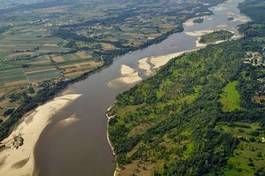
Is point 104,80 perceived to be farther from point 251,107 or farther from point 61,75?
point 251,107

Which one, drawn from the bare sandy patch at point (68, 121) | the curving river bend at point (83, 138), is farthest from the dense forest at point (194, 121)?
the bare sandy patch at point (68, 121)

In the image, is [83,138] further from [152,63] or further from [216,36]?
[216,36]

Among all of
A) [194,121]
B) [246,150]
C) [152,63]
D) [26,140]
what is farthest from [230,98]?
[152,63]

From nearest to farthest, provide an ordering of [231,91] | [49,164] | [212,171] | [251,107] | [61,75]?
[212,171] < [49,164] < [251,107] < [231,91] < [61,75]

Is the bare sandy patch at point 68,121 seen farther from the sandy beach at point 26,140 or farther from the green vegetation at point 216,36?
the green vegetation at point 216,36

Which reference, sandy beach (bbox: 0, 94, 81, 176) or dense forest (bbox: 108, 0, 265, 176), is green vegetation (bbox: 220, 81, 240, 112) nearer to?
dense forest (bbox: 108, 0, 265, 176)

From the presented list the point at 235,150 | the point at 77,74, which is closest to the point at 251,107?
the point at 235,150
